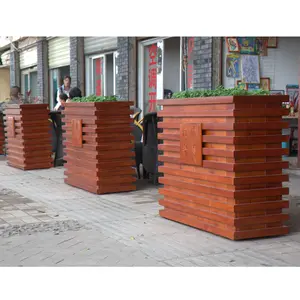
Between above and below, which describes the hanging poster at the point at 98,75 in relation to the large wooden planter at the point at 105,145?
above

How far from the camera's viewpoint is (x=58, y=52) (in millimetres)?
20438

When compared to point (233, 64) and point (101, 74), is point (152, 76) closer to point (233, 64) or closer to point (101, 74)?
point (101, 74)

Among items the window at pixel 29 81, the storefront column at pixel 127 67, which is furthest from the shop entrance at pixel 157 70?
the window at pixel 29 81

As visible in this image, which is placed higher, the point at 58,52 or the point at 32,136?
the point at 58,52

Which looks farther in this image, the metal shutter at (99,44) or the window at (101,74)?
the window at (101,74)

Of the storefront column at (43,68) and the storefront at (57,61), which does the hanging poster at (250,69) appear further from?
the storefront column at (43,68)

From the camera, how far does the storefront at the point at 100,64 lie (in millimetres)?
16209

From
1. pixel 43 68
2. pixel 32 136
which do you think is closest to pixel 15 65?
pixel 43 68

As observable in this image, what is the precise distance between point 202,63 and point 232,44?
79cm

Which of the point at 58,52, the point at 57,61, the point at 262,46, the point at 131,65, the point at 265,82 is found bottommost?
the point at 265,82

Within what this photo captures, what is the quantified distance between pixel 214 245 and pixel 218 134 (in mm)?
1021

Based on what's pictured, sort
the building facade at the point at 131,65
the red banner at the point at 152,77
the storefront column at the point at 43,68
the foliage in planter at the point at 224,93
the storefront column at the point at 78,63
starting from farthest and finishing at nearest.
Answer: the storefront column at the point at 43,68, the storefront column at the point at 78,63, the red banner at the point at 152,77, the building facade at the point at 131,65, the foliage in planter at the point at 224,93

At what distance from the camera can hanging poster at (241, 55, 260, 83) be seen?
11.1 meters

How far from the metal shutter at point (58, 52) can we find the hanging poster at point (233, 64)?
9.26 meters
